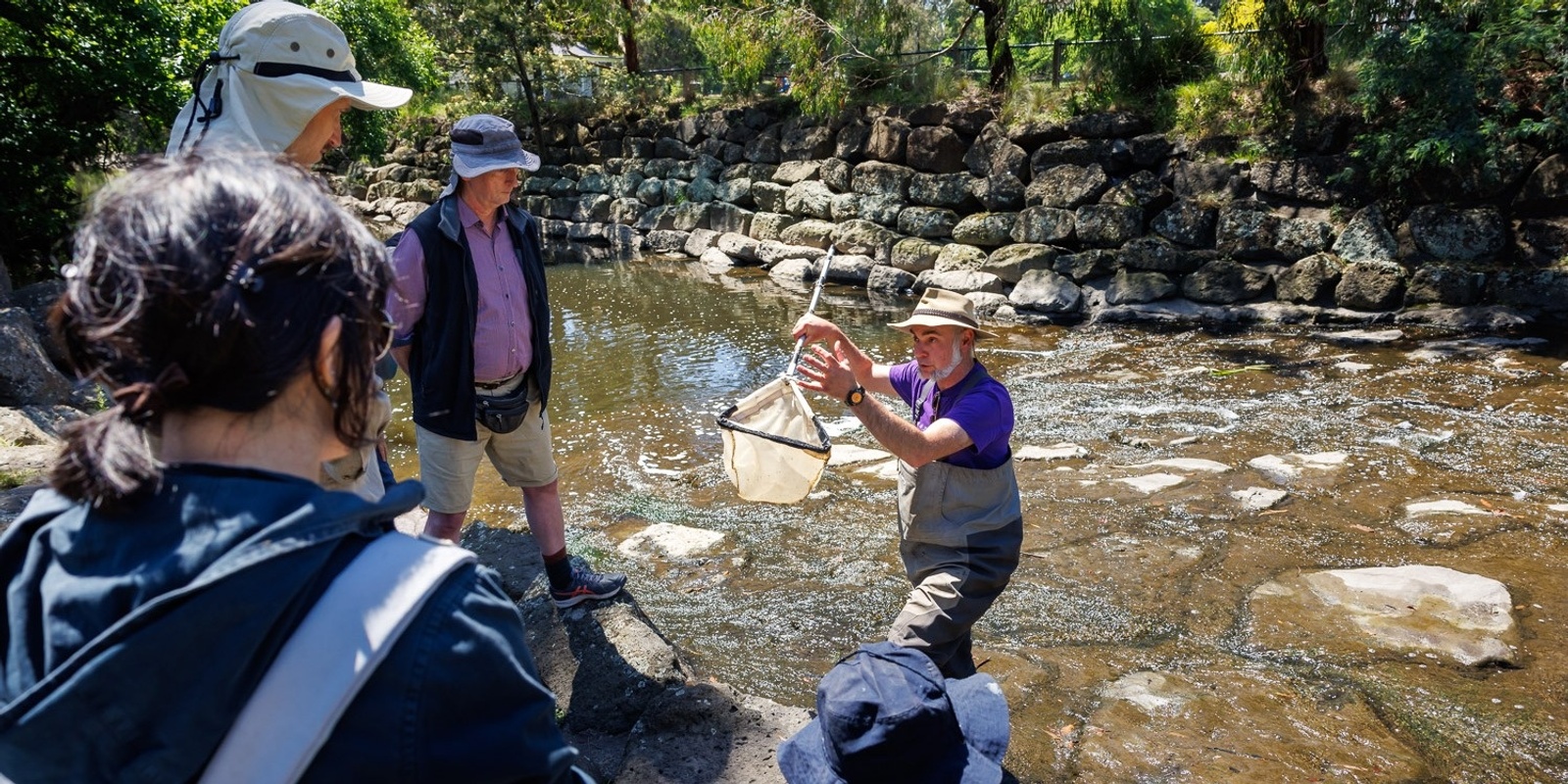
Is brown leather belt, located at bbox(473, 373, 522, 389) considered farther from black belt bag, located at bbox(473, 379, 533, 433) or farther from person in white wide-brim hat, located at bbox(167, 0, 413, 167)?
person in white wide-brim hat, located at bbox(167, 0, 413, 167)

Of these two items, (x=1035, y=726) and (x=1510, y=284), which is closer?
(x=1035, y=726)

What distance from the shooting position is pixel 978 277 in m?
10.9

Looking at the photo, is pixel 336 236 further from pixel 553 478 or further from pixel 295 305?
pixel 553 478

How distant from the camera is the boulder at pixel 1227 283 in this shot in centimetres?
935

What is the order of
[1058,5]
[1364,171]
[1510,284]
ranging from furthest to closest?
[1058,5] < [1364,171] < [1510,284]

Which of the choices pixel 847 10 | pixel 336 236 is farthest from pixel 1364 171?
pixel 336 236

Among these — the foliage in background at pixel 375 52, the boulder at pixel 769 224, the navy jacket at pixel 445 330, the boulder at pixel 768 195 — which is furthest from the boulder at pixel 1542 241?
the foliage in background at pixel 375 52

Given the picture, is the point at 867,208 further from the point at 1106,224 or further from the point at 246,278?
the point at 246,278

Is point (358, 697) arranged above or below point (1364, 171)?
above

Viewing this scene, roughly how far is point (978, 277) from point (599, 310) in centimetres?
430

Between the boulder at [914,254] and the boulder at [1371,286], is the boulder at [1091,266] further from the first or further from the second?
the boulder at [1371,286]

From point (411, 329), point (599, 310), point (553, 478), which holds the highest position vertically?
point (411, 329)

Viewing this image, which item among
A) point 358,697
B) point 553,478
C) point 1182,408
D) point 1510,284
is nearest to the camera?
point 358,697

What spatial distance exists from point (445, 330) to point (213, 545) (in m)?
2.22
